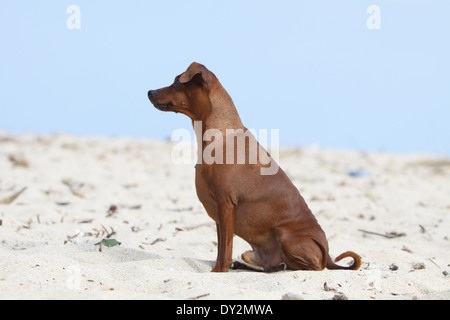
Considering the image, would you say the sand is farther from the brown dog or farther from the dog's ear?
the dog's ear

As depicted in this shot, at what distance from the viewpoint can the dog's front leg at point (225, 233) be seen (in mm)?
4062

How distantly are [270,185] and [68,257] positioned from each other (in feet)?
5.24

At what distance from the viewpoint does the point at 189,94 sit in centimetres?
414

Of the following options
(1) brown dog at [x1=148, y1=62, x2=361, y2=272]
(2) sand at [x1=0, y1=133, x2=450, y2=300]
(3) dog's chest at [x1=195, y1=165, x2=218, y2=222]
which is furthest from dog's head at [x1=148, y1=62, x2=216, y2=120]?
(2) sand at [x1=0, y1=133, x2=450, y2=300]

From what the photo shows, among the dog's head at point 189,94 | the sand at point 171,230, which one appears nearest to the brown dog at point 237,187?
the dog's head at point 189,94

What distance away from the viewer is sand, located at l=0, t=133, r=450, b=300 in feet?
11.6

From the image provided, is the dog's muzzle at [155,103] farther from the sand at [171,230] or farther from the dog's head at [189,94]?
the sand at [171,230]

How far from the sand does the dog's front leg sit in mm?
209

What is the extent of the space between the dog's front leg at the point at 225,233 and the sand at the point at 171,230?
21cm

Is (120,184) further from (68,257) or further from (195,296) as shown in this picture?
(195,296)

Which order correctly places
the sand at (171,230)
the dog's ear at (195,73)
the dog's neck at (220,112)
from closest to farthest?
the sand at (171,230) → the dog's ear at (195,73) → the dog's neck at (220,112)

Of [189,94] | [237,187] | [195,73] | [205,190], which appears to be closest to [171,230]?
[205,190]

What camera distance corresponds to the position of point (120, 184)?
31.5 feet
